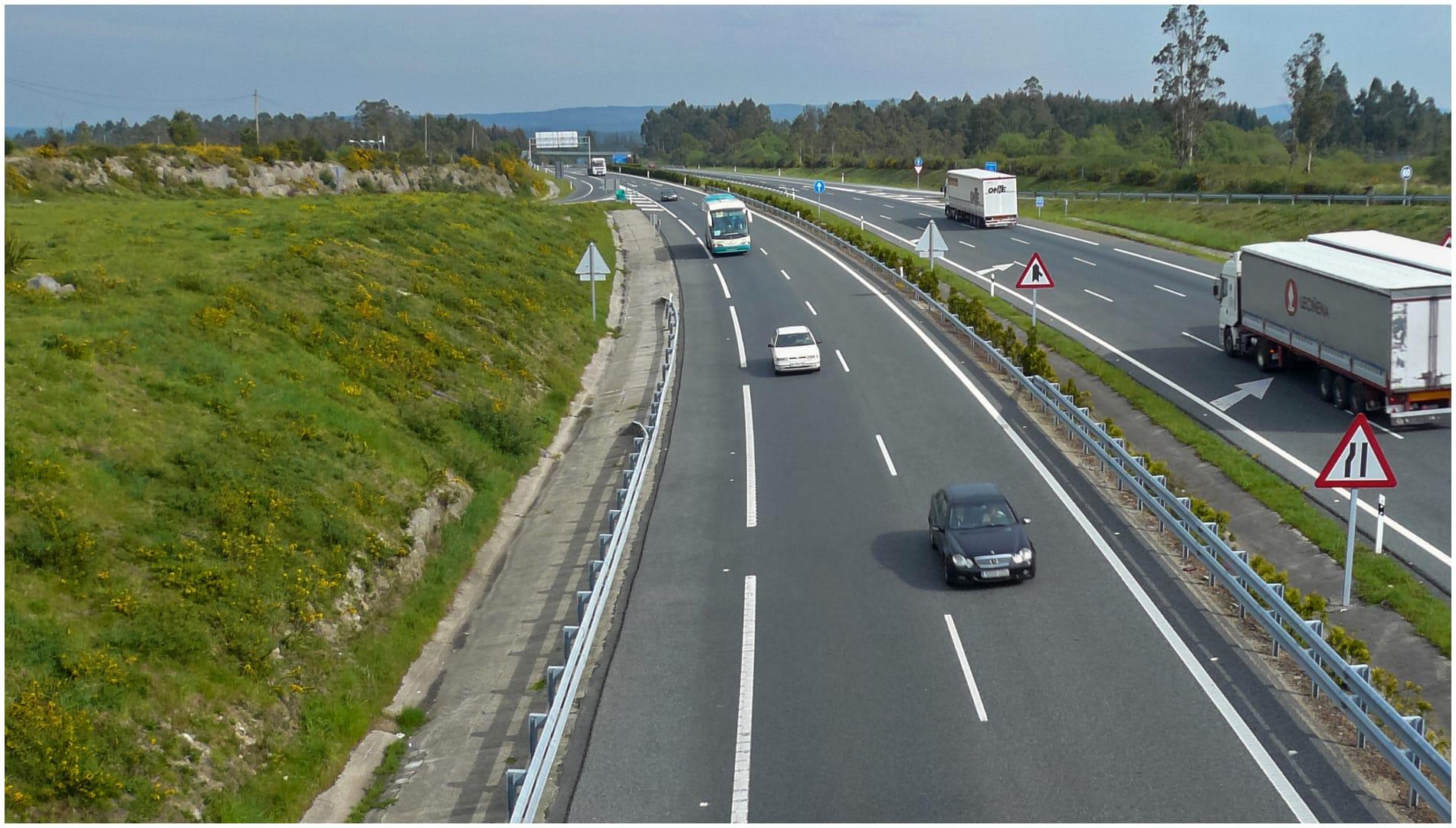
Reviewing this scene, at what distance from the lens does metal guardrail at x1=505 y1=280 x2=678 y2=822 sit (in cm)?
1194

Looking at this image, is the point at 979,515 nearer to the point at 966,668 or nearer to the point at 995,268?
the point at 966,668

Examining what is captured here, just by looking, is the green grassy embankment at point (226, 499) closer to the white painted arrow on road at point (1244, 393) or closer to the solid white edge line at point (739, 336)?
the solid white edge line at point (739, 336)

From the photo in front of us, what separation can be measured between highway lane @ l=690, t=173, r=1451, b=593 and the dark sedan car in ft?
20.5

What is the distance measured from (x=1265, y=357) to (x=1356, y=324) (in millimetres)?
5197

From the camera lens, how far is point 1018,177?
103 metres

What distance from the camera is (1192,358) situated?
32.7m

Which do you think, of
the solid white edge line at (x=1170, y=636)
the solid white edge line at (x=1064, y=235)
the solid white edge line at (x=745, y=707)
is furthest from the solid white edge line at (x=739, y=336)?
the solid white edge line at (x=1064, y=235)

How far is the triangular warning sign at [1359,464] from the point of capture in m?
15.9

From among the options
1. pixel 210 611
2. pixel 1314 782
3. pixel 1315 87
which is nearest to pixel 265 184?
pixel 210 611

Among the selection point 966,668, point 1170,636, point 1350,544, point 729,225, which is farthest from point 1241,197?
point 966,668

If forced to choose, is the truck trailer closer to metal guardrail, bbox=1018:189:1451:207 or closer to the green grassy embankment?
the green grassy embankment

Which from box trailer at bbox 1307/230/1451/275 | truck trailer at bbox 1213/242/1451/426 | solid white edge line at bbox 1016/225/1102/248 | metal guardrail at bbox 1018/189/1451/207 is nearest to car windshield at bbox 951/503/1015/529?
truck trailer at bbox 1213/242/1451/426

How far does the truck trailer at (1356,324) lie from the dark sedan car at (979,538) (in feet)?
36.1

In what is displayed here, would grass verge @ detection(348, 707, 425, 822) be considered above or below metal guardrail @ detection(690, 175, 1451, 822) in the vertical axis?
below
